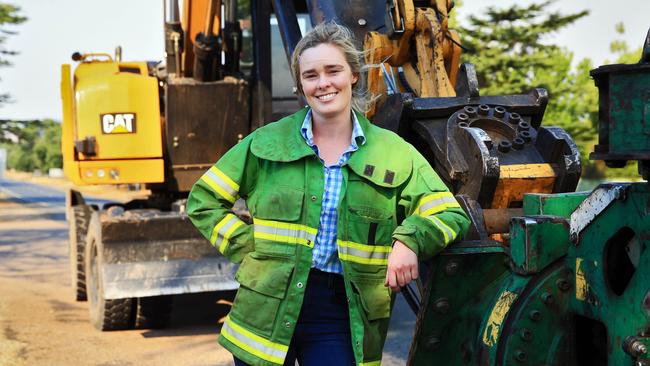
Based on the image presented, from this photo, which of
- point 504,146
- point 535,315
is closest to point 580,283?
point 535,315

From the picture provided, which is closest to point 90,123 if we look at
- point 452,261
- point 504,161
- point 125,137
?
point 125,137

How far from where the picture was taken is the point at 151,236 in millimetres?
7562

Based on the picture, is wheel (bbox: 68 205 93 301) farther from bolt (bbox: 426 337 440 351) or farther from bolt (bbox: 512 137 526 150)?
bolt (bbox: 426 337 440 351)

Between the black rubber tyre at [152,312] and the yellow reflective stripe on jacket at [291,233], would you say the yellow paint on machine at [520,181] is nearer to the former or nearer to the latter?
the yellow reflective stripe on jacket at [291,233]

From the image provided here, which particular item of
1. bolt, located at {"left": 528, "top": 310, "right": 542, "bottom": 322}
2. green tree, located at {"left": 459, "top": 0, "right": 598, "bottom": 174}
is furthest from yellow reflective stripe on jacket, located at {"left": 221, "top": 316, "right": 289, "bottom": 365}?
green tree, located at {"left": 459, "top": 0, "right": 598, "bottom": 174}

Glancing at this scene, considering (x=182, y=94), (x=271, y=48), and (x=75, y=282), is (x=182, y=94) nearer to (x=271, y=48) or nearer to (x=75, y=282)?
(x=271, y=48)

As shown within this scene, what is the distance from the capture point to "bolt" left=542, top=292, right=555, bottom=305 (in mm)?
3146

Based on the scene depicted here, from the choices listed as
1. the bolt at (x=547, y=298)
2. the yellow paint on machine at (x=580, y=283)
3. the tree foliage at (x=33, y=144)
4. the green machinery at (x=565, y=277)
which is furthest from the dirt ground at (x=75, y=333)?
the tree foliage at (x=33, y=144)

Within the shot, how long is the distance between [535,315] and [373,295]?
56 cm

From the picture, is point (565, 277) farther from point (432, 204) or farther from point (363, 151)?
point (363, 151)

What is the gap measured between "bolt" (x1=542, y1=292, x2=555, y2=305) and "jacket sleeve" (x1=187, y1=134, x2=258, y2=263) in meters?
0.94

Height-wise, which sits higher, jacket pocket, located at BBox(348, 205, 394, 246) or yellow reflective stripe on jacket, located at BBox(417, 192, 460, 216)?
yellow reflective stripe on jacket, located at BBox(417, 192, 460, 216)

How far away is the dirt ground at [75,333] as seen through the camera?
6.66 metres

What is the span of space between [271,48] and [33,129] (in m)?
36.3
